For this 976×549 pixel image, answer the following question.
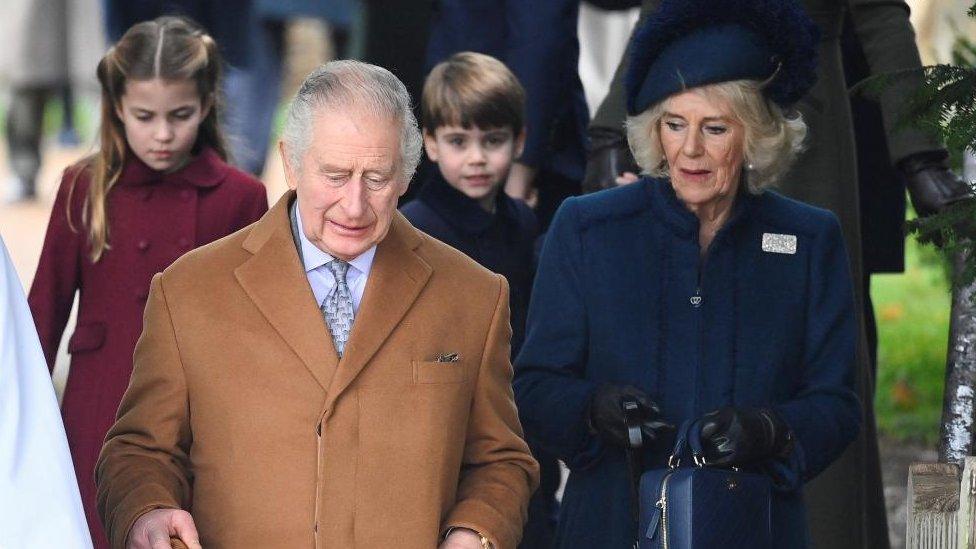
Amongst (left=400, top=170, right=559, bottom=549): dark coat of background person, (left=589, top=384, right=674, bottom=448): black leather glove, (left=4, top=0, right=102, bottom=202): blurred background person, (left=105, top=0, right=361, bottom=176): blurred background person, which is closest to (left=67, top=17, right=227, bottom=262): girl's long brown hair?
(left=400, top=170, right=559, bottom=549): dark coat of background person

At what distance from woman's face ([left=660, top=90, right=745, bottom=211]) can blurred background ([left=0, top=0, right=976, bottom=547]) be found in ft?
14.1

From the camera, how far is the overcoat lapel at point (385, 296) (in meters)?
3.84

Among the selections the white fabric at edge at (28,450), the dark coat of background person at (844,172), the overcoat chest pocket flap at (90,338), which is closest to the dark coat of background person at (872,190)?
the dark coat of background person at (844,172)

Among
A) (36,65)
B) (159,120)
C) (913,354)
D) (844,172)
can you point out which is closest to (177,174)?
(159,120)

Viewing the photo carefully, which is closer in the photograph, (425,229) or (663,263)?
(663,263)

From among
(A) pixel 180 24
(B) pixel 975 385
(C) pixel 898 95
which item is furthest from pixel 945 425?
(A) pixel 180 24

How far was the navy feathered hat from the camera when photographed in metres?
4.53

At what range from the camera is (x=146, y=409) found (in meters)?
3.85

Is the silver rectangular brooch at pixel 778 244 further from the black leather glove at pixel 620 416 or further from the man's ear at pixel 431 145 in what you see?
the man's ear at pixel 431 145

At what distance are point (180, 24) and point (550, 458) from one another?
1635 millimetres

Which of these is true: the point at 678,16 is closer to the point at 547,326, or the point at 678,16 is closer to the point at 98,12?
the point at 547,326

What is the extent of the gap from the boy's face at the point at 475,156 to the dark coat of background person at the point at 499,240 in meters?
0.06

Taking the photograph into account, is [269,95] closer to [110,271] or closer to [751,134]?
[110,271]

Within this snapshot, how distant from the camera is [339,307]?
13.0ft
